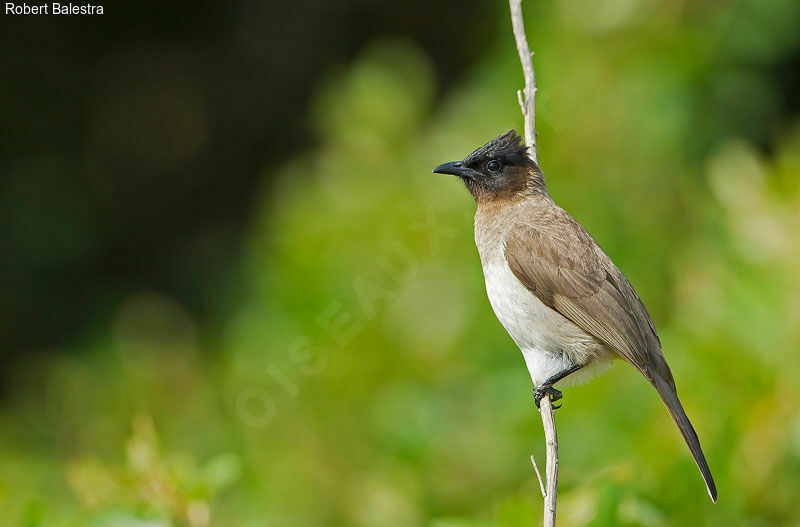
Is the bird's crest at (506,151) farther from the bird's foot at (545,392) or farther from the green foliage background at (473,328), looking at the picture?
the green foliage background at (473,328)

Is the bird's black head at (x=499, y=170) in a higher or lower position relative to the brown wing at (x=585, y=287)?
higher

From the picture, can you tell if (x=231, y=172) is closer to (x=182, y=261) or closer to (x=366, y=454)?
(x=182, y=261)

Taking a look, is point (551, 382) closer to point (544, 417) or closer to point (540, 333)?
point (540, 333)

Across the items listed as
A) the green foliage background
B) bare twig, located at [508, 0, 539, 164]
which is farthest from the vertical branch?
the green foliage background

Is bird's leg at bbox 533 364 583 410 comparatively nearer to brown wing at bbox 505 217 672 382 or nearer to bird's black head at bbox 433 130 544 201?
brown wing at bbox 505 217 672 382

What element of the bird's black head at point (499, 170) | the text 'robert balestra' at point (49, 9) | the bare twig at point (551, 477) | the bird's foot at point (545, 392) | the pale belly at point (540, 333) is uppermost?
the text 'robert balestra' at point (49, 9)

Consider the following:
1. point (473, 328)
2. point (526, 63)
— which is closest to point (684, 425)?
point (526, 63)

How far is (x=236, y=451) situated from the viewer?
470 centimetres

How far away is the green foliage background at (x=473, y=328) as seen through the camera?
3.09 meters

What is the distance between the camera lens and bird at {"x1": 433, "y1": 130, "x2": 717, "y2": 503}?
238cm

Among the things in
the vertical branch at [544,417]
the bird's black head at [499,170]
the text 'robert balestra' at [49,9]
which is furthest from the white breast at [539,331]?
the text 'robert balestra' at [49,9]

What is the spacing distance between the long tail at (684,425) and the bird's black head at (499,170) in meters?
0.67

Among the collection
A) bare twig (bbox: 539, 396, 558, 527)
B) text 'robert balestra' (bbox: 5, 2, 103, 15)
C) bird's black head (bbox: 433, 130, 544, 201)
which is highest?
text 'robert balestra' (bbox: 5, 2, 103, 15)

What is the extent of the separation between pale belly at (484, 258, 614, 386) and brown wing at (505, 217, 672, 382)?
0.03 metres
